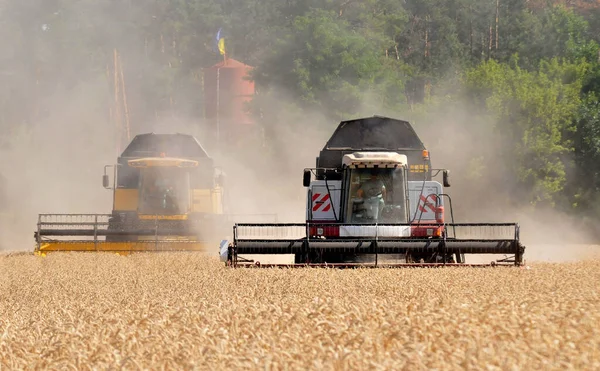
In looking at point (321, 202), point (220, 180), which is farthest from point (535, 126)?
A: point (321, 202)

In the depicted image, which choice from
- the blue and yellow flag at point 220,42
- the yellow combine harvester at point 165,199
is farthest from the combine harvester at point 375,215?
the blue and yellow flag at point 220,42

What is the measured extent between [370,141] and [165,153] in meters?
9.09

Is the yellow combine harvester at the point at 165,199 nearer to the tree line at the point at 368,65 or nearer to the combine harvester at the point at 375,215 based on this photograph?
the combine harvester at the point at 375,215

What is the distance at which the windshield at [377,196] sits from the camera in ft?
62.1

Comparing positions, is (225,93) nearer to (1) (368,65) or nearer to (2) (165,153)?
(1) (368,65)

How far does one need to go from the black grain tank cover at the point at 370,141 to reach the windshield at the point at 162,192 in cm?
801

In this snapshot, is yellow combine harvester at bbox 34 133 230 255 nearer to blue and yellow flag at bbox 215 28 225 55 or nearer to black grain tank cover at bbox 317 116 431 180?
black grain tank cover at bbox 317 116 431 180

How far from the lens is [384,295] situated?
1150 cm

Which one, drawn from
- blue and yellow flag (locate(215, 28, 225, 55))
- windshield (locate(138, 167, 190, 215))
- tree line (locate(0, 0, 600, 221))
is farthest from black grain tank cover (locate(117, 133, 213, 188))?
blue and yellow flag (locate(215, 28, 225, 55))

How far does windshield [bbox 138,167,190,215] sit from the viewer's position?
28.0 meters

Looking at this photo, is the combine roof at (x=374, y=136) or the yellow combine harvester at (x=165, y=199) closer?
the combine roof at (x=374, y=136)

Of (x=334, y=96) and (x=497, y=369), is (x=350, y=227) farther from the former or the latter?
(x=334, y=96)

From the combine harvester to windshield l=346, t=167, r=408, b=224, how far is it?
0.02 m

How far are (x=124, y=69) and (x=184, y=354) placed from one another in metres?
68.5
